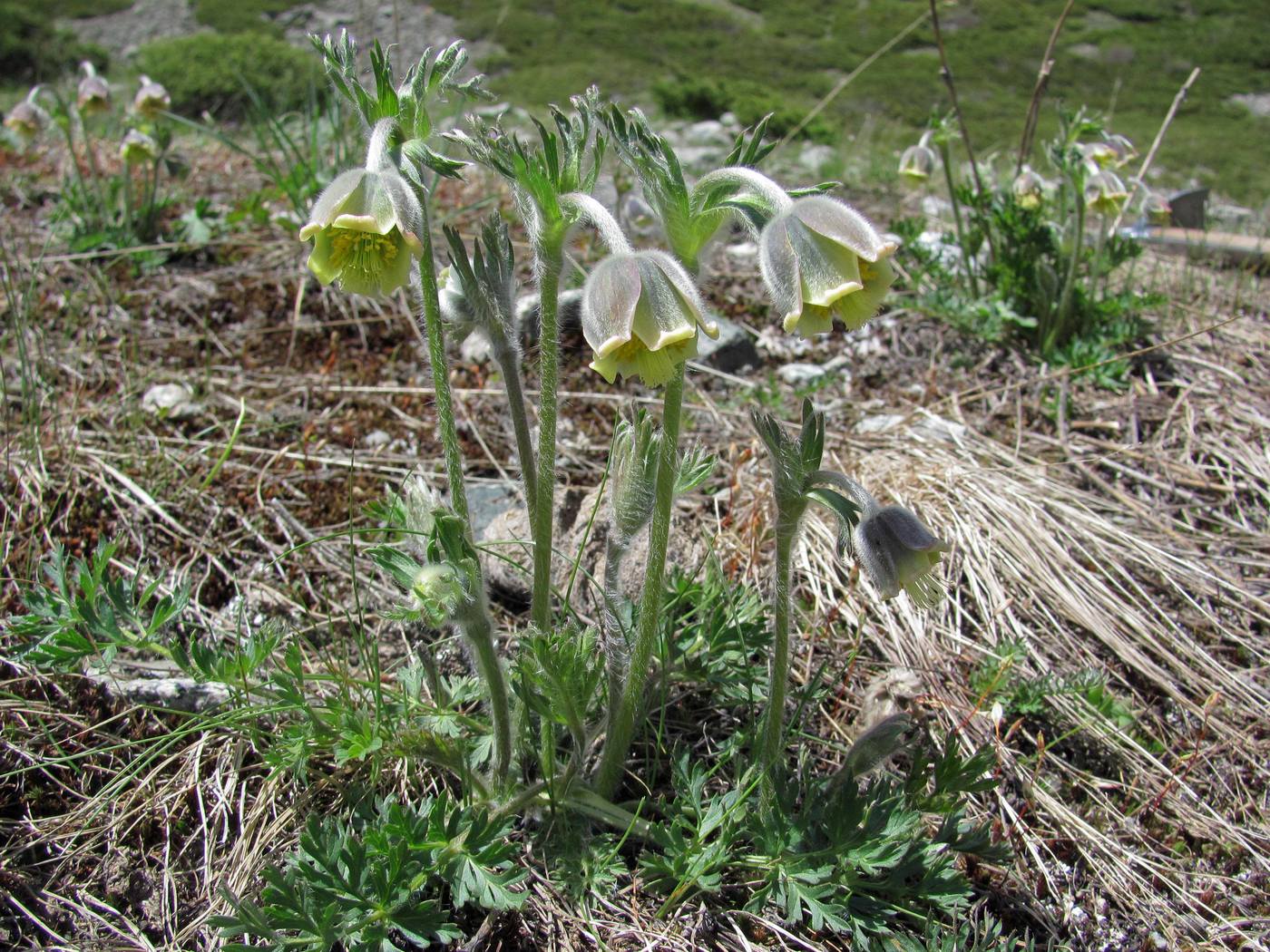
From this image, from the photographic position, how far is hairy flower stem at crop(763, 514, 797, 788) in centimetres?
159

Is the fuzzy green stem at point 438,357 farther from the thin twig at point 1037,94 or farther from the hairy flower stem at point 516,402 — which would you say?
the thin twig at point 1037,94

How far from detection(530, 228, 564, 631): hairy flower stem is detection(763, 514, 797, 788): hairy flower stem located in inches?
17.0

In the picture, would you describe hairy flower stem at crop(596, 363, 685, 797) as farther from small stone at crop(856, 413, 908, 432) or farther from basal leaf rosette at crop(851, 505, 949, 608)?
small stone at crop(856, 413, 908, 432)

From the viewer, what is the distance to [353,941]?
60.1 inches

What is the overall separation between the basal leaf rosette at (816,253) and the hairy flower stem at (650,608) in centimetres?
22

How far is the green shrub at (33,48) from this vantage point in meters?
14.0

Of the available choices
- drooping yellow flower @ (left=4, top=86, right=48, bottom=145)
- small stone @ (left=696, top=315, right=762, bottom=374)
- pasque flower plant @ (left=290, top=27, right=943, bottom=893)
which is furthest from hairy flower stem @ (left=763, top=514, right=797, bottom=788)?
drooping yellow flower @ (left=4, top=86, right=48, bottom=145)

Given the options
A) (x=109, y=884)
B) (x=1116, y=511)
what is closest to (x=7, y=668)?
(x=109, y=884)

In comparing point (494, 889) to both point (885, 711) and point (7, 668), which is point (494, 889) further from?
point (7, 668)

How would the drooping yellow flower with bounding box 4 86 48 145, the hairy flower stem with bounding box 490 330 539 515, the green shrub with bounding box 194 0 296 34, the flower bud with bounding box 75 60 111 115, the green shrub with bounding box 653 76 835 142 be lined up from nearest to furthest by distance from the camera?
the hairy flower stem with bounding box 490 330 539 515, the flower bud with bounding box 75 60 111 115, the drooping yellow flower with bounding box 4 86 48 145, the green shrub with bounding box 653 76 835 142, the green shrub with bounding box 194 0 296 34

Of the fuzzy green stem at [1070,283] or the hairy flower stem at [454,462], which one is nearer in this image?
the hairy flower stem at [454,462]

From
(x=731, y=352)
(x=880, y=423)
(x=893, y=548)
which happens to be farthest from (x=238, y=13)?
(x=893, y=548)

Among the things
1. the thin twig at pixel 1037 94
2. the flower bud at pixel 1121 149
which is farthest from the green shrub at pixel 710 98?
the flower bud at pixel 1121 149

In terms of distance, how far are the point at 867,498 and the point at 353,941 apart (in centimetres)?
118
